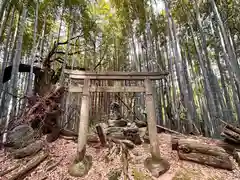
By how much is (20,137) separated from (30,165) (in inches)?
44.7

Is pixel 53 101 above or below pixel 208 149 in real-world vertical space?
above

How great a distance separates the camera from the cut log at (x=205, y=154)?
2566 mm

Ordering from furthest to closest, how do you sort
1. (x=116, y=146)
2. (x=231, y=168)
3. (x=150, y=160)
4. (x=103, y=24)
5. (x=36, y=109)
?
1. (x=103, y=24)
2. (x=36, y=109)
3. (x=116, y=146)
4. (x=150, y=160)
5. (x=231, y=168)

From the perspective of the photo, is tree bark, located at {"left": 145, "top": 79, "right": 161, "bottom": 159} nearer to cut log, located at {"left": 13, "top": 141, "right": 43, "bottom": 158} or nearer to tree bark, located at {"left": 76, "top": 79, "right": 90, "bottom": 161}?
tree bark, located at {"left": 76, "top": 79, "right": 90, "bottom": 161}

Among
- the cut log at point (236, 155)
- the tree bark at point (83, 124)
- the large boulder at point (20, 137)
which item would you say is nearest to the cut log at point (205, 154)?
the cut log at point (236, 155)

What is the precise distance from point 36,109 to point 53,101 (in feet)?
1.49

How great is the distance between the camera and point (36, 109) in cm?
344

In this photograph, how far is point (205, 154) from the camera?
2.74 meters

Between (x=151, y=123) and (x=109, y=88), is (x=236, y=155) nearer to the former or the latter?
(x=151, y=123)

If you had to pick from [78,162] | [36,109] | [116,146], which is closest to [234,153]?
[116,146]

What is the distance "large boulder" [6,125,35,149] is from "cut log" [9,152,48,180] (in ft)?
2.09

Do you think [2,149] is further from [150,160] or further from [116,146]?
[150,160]

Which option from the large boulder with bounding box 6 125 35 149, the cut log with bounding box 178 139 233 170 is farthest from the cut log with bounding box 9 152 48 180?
the cut log with bounding box 178 139 233 170

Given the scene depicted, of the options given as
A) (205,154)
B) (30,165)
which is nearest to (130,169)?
(205,154)
